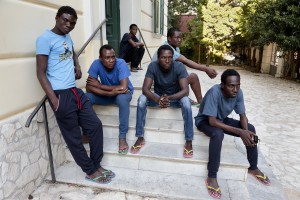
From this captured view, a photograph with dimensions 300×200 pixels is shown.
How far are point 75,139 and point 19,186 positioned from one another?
0.68 metres

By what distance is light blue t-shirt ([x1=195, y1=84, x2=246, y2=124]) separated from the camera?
2.73 metres

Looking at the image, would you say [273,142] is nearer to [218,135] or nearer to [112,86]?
[218,135]

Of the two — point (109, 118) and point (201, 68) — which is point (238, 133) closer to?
point (201, 68)

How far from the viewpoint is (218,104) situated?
9.25 feet

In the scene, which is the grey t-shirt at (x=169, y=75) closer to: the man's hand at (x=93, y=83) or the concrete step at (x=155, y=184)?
the man's hand at (x=93, y=83)

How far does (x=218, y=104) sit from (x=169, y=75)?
79 centimetres

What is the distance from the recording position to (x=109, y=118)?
363cm

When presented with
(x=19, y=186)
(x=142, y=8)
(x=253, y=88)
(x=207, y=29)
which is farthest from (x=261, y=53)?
(x=19, y=186)

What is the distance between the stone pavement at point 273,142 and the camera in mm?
2713

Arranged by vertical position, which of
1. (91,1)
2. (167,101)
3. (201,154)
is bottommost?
(201,154)

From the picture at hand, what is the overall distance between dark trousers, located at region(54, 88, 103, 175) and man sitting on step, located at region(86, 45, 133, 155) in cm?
35

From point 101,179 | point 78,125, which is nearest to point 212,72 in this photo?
point 78,125

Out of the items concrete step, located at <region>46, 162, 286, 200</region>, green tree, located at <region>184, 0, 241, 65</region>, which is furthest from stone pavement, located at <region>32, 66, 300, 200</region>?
green tree, located at <region>184, 0, 241, 65</region>

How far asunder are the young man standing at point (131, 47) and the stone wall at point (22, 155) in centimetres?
272
